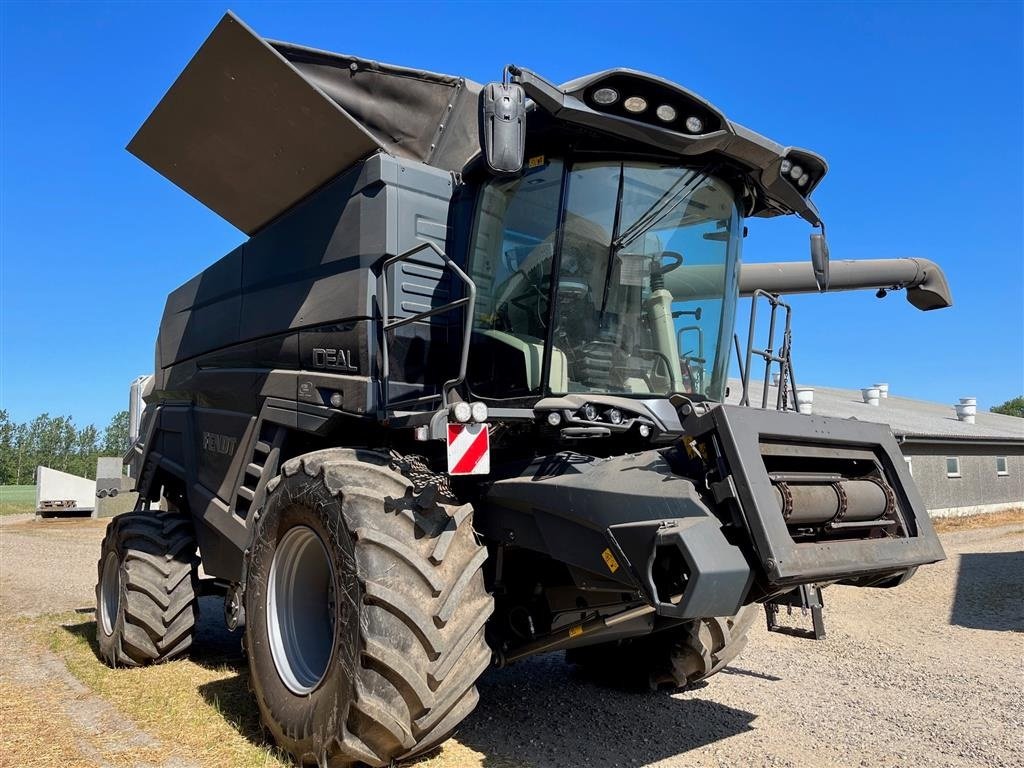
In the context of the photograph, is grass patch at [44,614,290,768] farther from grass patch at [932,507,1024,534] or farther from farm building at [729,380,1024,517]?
grass patch at [932,507,1024,534]

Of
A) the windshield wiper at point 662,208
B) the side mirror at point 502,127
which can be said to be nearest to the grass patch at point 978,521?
the windshield wiper at point 662,208

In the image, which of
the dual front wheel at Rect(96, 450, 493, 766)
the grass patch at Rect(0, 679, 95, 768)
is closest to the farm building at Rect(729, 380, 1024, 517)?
the dual front wheel at Rect(96, 450, 493, 766)

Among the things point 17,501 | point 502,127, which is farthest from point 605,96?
point 17,501

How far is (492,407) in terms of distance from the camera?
4305 mm

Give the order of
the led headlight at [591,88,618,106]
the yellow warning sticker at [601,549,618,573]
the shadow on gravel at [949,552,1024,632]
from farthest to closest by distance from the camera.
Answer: the shadow on gravel at [949,552,1024,632] < the led headlight at [591,88,618,106] < the yellow warning sticker at [601,549,618,573]

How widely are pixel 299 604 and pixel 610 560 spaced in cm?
200

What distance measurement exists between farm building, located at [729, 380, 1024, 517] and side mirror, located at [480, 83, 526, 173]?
19049 mm

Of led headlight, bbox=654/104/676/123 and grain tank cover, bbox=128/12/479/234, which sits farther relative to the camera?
grain tank cover, bbox=128/12/479/234

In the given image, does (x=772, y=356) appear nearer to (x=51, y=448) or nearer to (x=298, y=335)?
(x=298, y=335)

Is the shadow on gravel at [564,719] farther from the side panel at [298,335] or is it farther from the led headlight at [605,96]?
the led headlight at [605,96]

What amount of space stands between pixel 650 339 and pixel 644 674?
260 centimetres

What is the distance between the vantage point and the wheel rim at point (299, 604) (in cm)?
439

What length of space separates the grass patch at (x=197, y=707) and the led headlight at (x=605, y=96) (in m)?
3.36

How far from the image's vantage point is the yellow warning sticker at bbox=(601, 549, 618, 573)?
3.48 m
